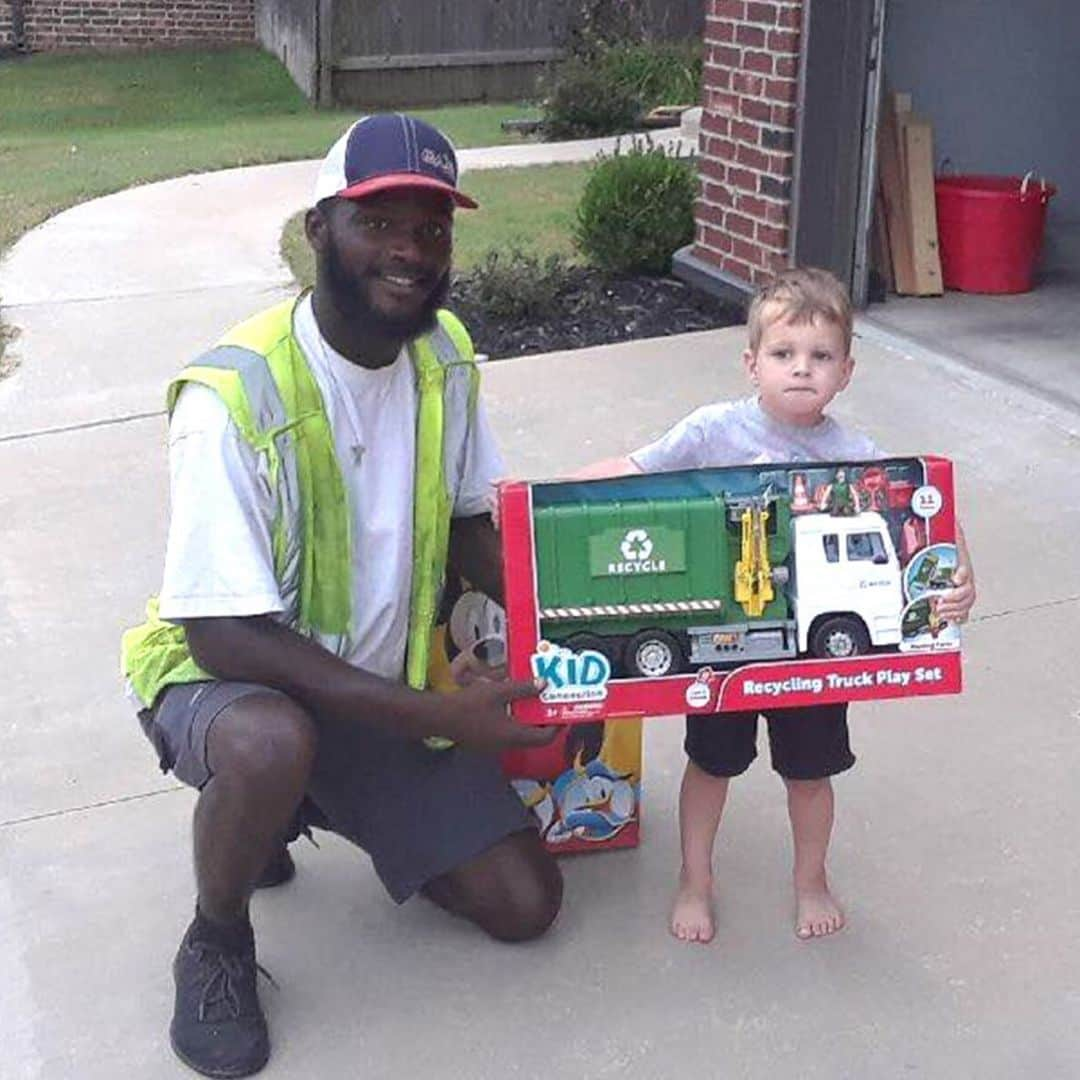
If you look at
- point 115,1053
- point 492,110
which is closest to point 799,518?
point 115,1053

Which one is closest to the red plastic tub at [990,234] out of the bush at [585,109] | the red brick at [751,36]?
the red brick at [751,36]

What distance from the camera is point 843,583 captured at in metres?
2.71

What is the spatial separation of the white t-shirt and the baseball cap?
0.25 metres

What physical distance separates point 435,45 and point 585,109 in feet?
13.8

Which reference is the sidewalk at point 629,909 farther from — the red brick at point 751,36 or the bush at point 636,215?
the bush at point 636,215

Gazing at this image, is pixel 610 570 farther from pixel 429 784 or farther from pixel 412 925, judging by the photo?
pixel 412 925

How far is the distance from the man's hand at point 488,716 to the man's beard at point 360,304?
57 centimetres

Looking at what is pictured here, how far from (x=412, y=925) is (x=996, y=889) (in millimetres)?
1104

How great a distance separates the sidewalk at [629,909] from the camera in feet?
9.39

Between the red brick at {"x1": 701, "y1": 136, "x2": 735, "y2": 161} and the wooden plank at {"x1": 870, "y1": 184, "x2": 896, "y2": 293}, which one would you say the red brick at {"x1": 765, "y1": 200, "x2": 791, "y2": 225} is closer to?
the red brick at {"x1": 701, "y1": 136, "x2": 735, "y2": 161}

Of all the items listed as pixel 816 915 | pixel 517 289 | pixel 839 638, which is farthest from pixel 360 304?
pixel 517 289

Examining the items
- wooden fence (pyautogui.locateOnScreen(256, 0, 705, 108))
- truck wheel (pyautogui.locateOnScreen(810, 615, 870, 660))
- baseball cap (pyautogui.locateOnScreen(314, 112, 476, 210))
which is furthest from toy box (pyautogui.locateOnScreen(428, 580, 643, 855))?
wooden fence (pyautogui.locateOnScreen(256, 0, 705, 108))

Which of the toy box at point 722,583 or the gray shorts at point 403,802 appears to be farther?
the gray shorts at point 403,802

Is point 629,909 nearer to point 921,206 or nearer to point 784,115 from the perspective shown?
point 784,115
